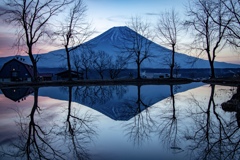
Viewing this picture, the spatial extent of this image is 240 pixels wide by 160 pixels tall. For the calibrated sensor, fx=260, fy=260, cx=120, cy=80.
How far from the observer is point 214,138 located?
6520mm

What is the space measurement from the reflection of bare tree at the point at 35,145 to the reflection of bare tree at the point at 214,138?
3.05 meters

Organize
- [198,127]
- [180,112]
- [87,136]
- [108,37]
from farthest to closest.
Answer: [108,37], [180,112], [198,127], [87,136]

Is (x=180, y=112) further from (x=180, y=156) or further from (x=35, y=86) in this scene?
(x=35, y=86)

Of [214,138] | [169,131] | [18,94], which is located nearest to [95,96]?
[18,94]

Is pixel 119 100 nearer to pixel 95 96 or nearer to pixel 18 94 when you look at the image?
pixel 95 96

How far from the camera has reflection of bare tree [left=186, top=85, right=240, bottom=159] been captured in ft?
17.7

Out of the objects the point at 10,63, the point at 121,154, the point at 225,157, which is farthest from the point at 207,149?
the point at 10,63

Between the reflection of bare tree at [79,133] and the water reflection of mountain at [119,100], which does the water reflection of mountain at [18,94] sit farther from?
the reflection of bare tree at [79,133]

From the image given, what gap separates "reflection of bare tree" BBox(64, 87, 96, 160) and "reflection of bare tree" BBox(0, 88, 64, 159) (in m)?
0.41

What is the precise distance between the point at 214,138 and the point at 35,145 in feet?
14.4

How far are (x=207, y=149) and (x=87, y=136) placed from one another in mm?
3096

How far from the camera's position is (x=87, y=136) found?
7.02 meters

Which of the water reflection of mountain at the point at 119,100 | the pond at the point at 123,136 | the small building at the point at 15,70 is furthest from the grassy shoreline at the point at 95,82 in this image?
the small building at the point at 15,70

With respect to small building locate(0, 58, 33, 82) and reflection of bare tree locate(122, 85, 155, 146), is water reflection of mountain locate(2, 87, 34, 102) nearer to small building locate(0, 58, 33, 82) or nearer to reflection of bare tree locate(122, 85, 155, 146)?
reflection of bare tree locate(122, 85, 155, 146)
